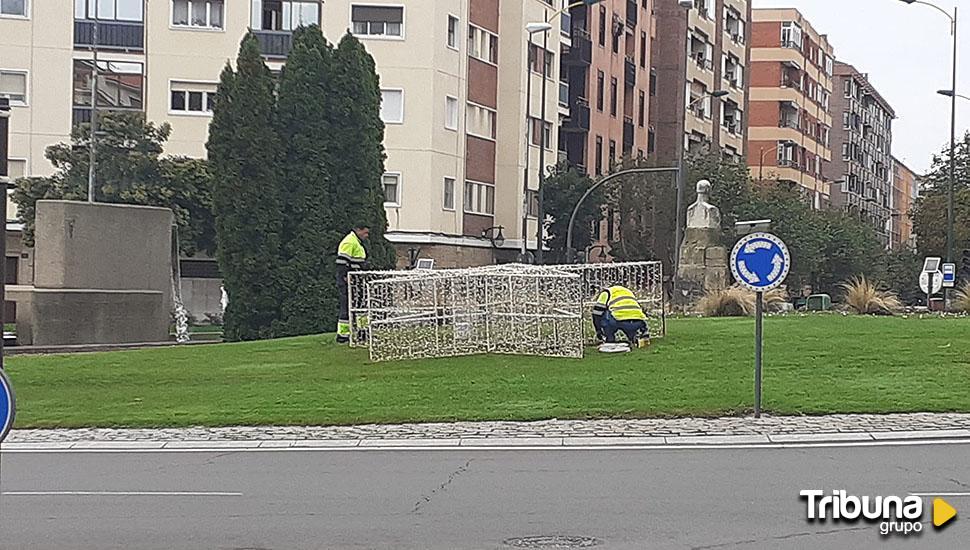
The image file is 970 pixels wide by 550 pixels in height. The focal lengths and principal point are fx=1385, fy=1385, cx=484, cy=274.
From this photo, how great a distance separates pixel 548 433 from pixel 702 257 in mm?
20922

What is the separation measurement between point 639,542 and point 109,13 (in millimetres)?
45277

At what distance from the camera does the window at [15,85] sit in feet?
161

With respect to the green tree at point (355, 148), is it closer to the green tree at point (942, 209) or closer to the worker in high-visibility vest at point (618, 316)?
the worker in high-visibility vest at point (618, 316)

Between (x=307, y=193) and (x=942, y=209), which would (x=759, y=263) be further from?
(x=942, y=209)

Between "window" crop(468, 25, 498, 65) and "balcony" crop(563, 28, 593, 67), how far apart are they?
9460 mm

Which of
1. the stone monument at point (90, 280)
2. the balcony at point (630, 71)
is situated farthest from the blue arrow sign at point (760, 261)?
the balcony at point (630, 71)

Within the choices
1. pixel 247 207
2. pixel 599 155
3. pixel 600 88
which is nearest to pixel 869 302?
pixel 247 207

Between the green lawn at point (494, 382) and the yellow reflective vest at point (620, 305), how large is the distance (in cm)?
69

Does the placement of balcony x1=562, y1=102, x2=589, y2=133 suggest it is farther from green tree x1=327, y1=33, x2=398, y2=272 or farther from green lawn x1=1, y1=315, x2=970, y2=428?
green lawn x1=1, y1=315, x2=970, y2=428

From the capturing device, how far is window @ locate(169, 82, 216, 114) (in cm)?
5047

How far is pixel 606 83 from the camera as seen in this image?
69.3m

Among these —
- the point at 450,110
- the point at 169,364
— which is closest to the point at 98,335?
the point at 169,364

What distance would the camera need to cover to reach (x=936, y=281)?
169 ft

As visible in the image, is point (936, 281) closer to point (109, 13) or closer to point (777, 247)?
point (109, 13)
